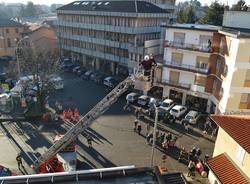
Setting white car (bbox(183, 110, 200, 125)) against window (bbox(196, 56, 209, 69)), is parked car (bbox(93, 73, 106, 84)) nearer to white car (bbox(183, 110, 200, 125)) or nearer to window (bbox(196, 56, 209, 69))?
window (bbox(196, 56, 209, 69))

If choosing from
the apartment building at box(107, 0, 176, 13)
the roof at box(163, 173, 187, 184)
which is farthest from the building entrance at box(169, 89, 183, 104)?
the apartment building at box(107, 0, 176, 13)

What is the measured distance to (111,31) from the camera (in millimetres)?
50594

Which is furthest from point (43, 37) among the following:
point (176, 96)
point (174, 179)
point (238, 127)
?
point (174, 179)

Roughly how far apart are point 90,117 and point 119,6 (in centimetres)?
3533

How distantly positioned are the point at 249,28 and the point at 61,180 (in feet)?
106

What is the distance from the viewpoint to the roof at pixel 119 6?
47.7 metres

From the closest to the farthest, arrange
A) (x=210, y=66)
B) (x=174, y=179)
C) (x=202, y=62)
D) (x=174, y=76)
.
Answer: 1. (x=174, y=179)
2. (x=210, y=66)
3. (x=202, y=62)
4. (x=174, y=76)

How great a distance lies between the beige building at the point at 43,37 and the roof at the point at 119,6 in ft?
33.5

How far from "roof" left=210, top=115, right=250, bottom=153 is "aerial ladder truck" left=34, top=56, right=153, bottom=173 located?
23.1 ft

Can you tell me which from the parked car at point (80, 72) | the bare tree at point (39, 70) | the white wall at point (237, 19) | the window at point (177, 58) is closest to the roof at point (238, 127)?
the window at point (177, 58)

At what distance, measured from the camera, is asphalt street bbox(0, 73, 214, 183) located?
24953 mm

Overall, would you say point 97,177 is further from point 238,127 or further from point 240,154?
point 238,127

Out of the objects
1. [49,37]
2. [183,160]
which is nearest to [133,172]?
[183,160]

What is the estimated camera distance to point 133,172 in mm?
12766
